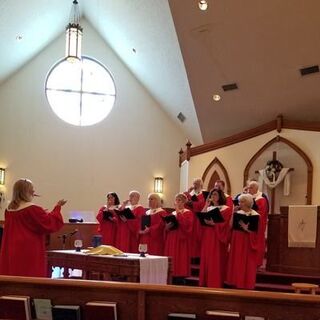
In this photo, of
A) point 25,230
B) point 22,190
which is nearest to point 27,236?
point 25,230

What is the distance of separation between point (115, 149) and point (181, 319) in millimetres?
10170

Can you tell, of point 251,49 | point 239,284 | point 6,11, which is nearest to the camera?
point 239,284

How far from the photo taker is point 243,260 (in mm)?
5867

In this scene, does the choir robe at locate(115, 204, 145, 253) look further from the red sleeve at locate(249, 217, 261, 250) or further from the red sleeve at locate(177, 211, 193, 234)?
Answer: the red sleeve at locate(249, 217, 261, 250)

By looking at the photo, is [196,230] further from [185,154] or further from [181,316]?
[185,154]

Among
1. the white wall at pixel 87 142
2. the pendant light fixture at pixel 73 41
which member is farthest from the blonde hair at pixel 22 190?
the white wall at pixel 87 142

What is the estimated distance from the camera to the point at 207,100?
962 cm

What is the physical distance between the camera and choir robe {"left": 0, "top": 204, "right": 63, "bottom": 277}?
4.54 m

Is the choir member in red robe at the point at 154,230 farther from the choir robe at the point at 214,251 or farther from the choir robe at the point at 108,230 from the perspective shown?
the choir robe at the point at 214,251

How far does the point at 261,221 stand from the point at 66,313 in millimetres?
4156

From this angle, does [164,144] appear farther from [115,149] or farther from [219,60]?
[219,60]

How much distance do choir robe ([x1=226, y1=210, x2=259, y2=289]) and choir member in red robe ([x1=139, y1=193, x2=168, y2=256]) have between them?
1.22 meters

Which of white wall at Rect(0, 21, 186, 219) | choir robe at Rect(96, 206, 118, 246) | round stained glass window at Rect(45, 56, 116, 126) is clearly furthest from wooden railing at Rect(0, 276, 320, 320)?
round stained glass window at Rect(45, 56, 116, 126)

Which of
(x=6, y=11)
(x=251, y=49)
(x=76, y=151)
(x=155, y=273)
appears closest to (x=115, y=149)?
(x=76, y=151)
